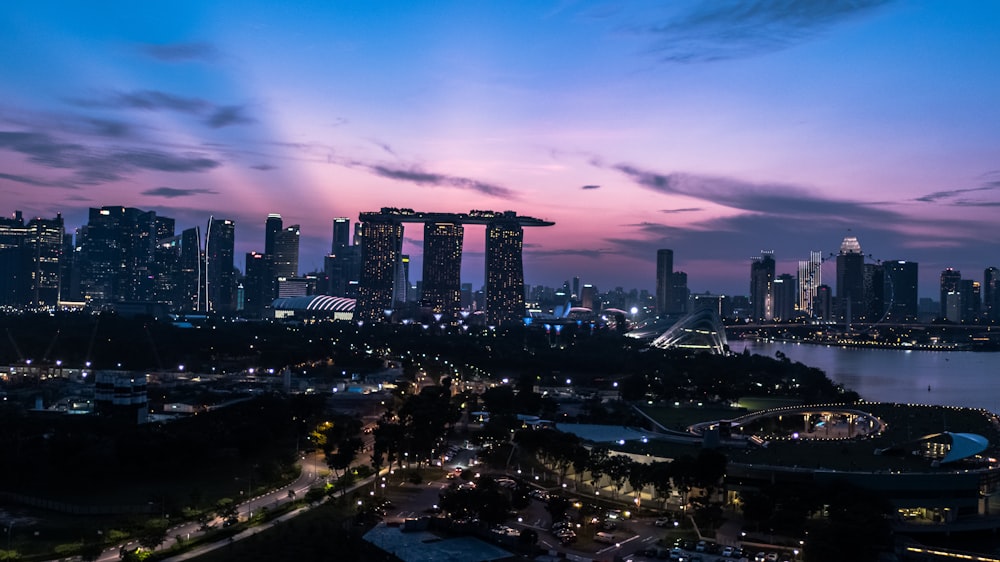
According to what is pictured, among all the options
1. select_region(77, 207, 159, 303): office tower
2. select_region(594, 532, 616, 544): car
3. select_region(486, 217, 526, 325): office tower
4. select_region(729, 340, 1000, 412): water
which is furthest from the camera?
select_region(77, 207, 159, 303): office tower

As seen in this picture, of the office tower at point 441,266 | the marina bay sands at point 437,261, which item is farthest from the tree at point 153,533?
the office tower at point 441,266

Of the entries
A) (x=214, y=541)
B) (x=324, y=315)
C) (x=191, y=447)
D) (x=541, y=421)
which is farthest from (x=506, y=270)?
(x=214, y=541)

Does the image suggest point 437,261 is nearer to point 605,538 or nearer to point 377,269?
point 377,269

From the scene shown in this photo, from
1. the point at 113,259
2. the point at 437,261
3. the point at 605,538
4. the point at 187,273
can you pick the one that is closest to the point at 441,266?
the point at 437,261

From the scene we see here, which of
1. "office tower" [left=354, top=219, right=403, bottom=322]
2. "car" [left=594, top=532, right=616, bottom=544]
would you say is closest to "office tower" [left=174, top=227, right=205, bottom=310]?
"office tower" [left=354, top=219, right=403, bottom=322]

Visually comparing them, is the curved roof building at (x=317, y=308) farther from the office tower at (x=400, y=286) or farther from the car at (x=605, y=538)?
the car at (x=605, y=538)

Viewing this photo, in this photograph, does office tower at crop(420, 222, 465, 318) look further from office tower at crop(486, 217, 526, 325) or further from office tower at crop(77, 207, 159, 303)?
office tower at crop(77, 207, 159, 303)
